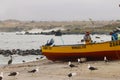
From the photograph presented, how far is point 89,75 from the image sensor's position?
24016 millimetres

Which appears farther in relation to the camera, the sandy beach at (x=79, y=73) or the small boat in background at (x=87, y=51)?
the small boat in background at (x=87, y=51)

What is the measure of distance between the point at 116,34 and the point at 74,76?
27.0ft

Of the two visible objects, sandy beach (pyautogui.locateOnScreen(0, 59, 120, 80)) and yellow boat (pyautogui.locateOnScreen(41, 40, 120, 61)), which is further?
yellow boat (pyautogui.locateOnScreen(41, 40, 120, 61))

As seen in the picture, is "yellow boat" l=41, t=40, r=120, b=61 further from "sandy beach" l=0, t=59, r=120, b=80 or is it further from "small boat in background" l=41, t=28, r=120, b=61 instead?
"sandy beach" l=0, t=59, r=120, b=80

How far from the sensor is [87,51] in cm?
3067

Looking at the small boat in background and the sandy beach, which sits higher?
the small boat in background

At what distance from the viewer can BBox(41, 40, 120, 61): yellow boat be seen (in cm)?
2986

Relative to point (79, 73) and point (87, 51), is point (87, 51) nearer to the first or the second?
point (87, 51)

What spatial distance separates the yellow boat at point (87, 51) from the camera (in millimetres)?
29859

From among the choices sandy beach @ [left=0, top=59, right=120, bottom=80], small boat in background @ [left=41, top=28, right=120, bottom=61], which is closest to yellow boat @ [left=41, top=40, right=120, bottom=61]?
small boat in background @ [left=41, top=28, right=120, bottom=61]

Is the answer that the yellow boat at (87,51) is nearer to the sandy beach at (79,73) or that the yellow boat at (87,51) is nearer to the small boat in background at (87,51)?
the small boat in background at (87,51)

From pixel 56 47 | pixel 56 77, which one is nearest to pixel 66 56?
pixel 56 47

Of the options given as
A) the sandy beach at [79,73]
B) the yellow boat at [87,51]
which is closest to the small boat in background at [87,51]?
the yellow boat at [87,51]

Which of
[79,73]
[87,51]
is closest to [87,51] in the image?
[87,51]
